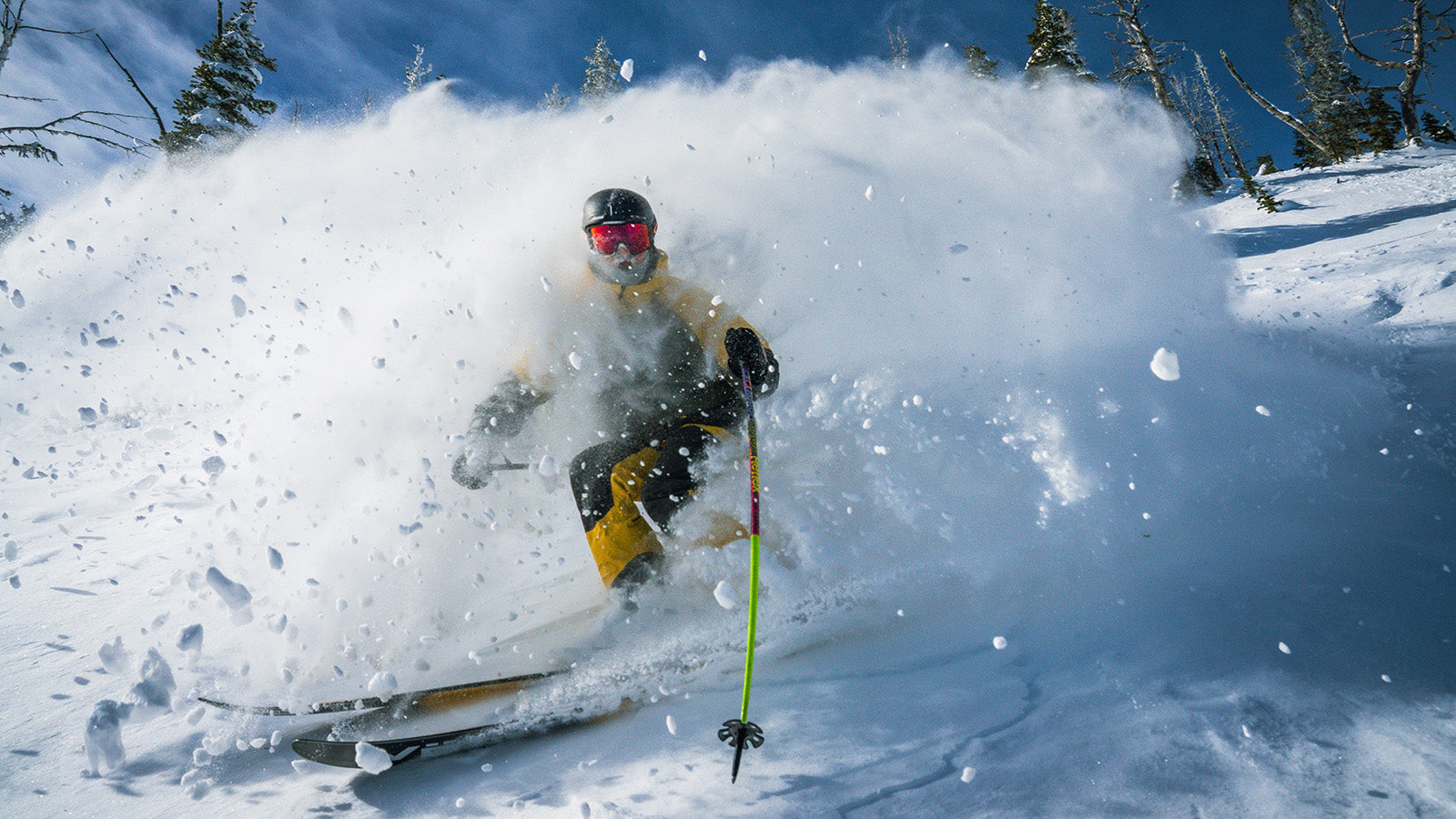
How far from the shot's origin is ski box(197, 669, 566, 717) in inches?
95.0

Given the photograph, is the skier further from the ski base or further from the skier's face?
the ski base

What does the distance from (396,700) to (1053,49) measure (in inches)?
893

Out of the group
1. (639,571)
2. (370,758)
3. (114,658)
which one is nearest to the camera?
(370,758)

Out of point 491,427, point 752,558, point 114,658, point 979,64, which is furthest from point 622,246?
point 979,64

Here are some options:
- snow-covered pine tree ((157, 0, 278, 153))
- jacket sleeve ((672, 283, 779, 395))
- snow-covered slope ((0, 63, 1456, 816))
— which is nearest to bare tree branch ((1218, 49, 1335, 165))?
snow-covered slope ((0, 63, 1456, 816))

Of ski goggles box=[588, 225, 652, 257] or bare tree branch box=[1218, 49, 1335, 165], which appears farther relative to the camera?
bare tree branch box=[1218, 49, 1335, 165]

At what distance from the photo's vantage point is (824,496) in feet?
11.5

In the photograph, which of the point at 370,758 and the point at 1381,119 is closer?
the point at 370,758

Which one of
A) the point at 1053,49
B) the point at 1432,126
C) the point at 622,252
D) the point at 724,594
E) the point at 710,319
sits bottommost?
the point at 724,594

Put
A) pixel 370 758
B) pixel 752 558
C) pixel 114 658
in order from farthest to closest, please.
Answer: pixel 114 658 < pixel 752 558 < pixel 370 758

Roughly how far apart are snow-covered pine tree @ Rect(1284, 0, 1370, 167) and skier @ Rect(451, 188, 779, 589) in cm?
3454

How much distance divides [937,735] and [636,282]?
2983mm

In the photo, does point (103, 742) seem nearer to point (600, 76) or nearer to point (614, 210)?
point (614, 210)

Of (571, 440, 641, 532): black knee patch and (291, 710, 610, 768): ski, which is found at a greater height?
(571, 440, 641, 532): black knee patch
